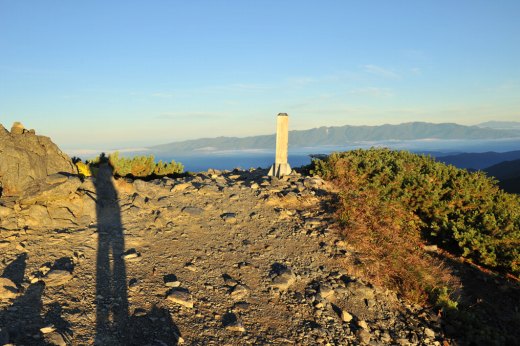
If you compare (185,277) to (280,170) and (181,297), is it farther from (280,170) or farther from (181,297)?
(280,170)

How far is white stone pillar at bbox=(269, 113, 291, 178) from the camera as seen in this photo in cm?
1188

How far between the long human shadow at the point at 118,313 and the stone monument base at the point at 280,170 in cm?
616

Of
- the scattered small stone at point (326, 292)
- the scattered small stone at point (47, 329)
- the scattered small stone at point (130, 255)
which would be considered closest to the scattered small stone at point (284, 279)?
the scattered small stone at point (326, 292)

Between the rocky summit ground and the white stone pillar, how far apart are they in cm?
254

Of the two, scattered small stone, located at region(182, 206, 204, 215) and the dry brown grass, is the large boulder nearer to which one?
scattered small stone, located at region(182, 206, 204, 215)

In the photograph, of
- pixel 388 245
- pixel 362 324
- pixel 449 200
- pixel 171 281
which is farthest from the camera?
pixel 449 200

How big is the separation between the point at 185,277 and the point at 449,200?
861 centimetres

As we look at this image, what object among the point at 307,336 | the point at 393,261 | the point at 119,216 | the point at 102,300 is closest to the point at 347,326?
the point at 307,336

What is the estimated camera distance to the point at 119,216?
865 centimetres

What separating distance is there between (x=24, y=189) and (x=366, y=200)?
30.4 feet

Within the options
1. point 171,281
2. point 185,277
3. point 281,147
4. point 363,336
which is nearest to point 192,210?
point 185,277

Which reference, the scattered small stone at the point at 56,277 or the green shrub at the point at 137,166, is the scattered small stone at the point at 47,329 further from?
the green shrub at the point at 137,166

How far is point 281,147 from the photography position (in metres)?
12.1

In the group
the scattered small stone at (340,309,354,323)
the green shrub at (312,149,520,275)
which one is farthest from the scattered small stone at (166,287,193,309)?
the green shrub at (312,149,520,275)
